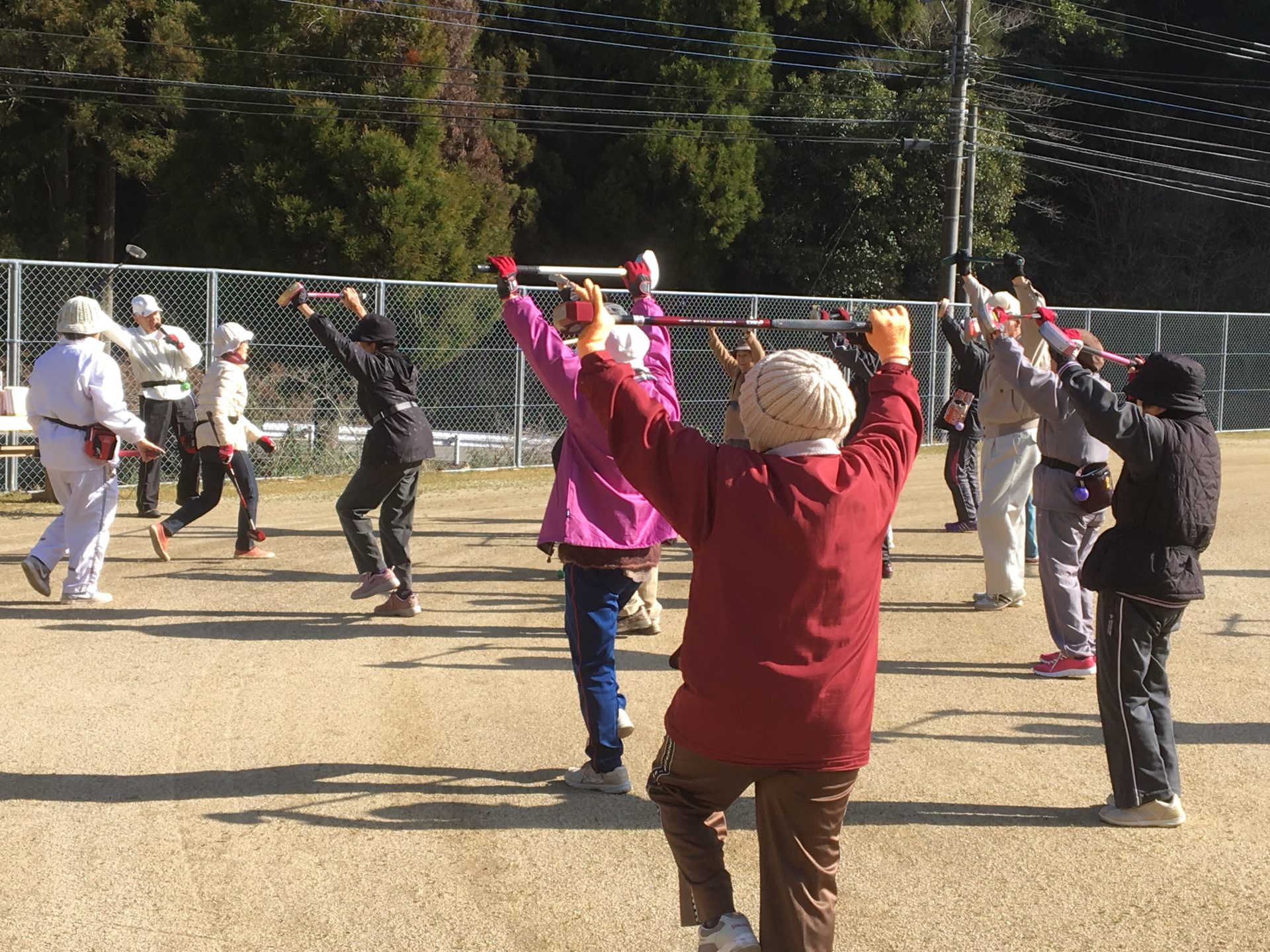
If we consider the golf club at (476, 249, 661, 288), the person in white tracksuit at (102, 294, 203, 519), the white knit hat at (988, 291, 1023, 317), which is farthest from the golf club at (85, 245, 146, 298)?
the white knit hat at (988, 291, 1023, 317)

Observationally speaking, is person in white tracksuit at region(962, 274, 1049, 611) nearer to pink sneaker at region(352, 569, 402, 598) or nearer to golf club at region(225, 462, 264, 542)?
pink sneaker at region(352, 569, 402, 598)

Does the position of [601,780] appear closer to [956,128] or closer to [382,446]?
[382,446]

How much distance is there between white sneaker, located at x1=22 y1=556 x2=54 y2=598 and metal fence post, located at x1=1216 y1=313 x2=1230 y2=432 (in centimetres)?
2005

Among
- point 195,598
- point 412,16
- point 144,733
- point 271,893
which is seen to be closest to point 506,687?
point 144,733

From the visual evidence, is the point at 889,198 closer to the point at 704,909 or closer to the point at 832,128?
the point at 832,128

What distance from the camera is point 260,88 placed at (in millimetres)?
21375

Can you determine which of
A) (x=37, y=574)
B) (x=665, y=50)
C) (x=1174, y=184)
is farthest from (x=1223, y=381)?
(x=37, y=574)

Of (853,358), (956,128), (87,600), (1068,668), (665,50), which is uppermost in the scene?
(665,50)

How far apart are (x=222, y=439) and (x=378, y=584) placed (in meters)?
2.45

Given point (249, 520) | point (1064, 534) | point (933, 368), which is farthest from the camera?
point (933, 368)

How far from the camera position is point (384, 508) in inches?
315

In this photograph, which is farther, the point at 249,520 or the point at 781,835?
the point at 249,520

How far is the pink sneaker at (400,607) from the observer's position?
8289mm

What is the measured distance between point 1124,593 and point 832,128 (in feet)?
79.0
